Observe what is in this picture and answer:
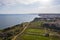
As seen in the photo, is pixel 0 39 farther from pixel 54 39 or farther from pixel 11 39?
pixel 54 39

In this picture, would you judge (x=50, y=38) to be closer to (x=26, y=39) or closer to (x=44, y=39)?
(x=44, y=39)

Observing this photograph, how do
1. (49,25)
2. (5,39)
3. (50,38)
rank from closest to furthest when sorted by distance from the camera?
(5,39) < (50,38) < (49,25)

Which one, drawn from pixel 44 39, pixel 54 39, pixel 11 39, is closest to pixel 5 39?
pixel 11 39

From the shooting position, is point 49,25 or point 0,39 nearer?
point 0,39

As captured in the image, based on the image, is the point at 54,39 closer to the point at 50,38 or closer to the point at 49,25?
the point at 50,38

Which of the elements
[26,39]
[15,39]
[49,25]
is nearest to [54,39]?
[26,39]

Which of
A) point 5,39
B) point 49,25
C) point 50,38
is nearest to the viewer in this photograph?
point 5,39

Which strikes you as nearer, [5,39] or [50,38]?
[5,39]
